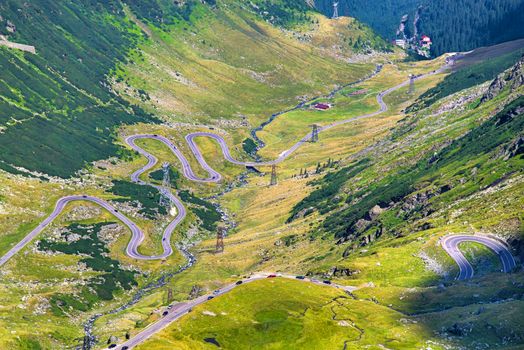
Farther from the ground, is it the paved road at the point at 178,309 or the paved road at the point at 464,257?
the paved road at the point at 464,257

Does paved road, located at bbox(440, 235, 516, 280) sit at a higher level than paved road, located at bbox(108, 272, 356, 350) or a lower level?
higher

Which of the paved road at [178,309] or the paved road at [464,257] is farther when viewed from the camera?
the paved road at [464,257]

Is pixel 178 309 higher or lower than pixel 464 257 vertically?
lower

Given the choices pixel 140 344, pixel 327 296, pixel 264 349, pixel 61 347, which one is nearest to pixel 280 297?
pixel 327 296

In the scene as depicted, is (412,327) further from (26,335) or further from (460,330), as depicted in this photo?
(26,335)

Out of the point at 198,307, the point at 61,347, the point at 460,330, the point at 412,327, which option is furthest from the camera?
the point at 61,347

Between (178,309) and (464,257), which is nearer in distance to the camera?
(178,309)

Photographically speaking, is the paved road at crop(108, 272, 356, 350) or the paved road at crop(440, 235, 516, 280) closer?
the paved road at crop(108, 272, 356, 350)

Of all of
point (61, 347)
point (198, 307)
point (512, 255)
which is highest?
point (512, 255)
